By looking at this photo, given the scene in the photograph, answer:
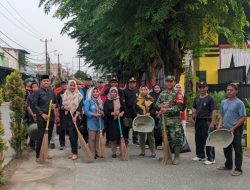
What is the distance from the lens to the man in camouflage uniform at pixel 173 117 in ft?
29.1

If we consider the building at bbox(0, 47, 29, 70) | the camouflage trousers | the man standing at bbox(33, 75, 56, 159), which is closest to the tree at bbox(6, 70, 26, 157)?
the man standing at bbox(33, 75, 56, 159)

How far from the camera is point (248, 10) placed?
22266 mm

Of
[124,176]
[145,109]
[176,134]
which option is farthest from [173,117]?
[124,176]

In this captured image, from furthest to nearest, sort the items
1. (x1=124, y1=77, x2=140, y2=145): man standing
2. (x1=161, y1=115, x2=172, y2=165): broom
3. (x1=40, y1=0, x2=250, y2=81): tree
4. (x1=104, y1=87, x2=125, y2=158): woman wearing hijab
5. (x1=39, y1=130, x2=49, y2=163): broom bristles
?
1. (x1=40, y1=0, x2=250, y2=81): tree
2. (x1=124, y1=77, x2=140, y2=145): man standing
3. (x1=104, y1=87, x2=125, y2=158): woman wearing hijab
4. (x1=39, y1=130, x2=49, y2=163): broom bristles
5. (x1=161, y1=115, x2=172, y2=165): broom

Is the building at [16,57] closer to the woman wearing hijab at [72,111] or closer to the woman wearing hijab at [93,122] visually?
the woman wearing hijab at [72,111]

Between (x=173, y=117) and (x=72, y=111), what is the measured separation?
7.40 ft

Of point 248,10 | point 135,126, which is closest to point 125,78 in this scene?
point 248,10

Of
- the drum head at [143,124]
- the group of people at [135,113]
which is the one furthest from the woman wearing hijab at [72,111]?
the drum head at [143,124]

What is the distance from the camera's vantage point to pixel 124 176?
779cm

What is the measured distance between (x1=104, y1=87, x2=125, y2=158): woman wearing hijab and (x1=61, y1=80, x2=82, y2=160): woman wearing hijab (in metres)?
0.65

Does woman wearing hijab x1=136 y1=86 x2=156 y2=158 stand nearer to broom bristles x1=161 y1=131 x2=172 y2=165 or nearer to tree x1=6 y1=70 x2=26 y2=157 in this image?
broom bristles x1=161 y1=131 x2=172 y2=165

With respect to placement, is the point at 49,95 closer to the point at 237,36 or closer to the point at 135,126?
the point at 135,126

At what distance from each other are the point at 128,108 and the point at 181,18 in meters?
2.83

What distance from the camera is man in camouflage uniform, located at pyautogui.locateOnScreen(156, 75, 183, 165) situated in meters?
8.88
